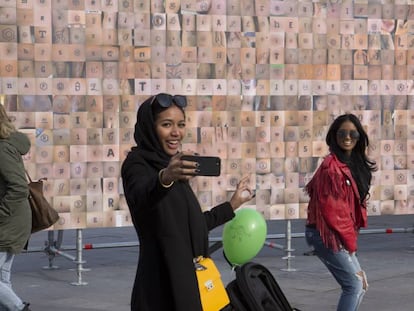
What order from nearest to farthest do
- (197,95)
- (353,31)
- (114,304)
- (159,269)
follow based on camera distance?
1. (159,269)
2. (114,304)
3. (197,95)
4. (353,31)

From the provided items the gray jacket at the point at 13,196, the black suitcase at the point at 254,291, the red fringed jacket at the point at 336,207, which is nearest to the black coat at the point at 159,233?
the black suitcase at the point at 254,291

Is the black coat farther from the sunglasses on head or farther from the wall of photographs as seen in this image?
the wall of photographs

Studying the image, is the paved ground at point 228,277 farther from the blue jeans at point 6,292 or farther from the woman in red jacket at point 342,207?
the woman in red jacket at point 342,207

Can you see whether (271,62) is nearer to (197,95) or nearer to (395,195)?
(197,95)

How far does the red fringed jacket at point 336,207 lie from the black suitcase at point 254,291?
2.06m

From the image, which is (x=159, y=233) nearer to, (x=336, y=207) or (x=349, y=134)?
(x=336, y=207)

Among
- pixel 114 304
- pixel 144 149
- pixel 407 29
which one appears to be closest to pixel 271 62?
pixel 407 29

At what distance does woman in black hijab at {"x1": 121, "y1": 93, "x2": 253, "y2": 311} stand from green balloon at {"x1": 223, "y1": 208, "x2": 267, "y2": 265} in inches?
78.7

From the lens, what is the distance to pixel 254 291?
5.12 metres

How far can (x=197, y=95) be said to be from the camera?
10398 mm

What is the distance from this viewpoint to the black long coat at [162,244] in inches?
185

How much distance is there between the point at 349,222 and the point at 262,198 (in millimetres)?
3343

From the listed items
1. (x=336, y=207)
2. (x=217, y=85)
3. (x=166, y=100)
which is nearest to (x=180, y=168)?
(x=166, y=100)

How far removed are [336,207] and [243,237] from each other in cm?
95
